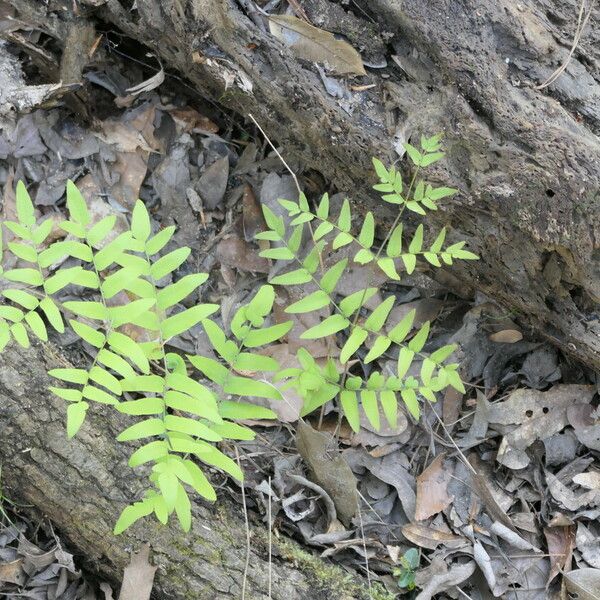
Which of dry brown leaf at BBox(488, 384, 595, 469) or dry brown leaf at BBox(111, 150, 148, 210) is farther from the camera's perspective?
dry brown leaf at BBox(111, 150, 148, 210)

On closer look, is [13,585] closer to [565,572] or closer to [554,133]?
[565,572]

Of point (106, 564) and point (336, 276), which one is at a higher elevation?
point (336, 276)

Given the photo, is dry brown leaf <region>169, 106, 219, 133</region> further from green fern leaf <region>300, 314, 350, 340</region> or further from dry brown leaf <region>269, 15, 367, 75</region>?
green fern leaf <region>300, 314, 350, 340</region>

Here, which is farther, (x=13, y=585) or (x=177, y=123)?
(x=177, y=123)

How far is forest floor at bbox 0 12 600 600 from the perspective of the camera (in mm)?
2615

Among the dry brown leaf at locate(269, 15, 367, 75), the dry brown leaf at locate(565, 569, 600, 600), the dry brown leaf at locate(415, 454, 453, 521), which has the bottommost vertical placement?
the dry brown leaf at locate(415, 454, 453, 521)

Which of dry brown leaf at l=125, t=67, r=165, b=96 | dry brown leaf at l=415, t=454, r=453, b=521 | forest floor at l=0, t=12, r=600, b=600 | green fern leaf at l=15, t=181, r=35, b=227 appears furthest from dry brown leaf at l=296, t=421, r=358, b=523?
dry brown leaf at l=125, t=67, r=165, b=96

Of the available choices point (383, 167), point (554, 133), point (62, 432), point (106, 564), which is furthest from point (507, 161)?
point (106, 564)

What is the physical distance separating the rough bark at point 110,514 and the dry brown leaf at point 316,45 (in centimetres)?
141

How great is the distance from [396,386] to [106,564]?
1.14 m

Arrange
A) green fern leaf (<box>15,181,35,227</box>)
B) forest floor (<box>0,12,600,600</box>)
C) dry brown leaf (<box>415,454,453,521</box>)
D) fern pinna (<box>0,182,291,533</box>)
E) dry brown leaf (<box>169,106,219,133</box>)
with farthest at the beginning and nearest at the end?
dry brown leaf (<box>169,106,219,133</box>)
dry brown leaf (<box>415,454,453,521</box>)
forest floor (<box>0,12,600,600</box>)
green fern leaf (<box>15,181,35,227</box>)
fern pinna (<box>0,182,291,533</box>)

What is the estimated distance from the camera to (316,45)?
101 inches

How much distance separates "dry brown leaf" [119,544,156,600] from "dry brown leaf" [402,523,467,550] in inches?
36.0

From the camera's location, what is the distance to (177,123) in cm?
325
